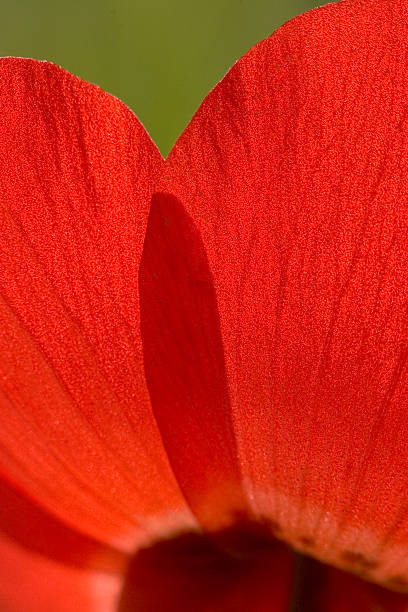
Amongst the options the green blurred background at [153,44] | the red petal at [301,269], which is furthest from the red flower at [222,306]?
the green blurred background at [153,44]

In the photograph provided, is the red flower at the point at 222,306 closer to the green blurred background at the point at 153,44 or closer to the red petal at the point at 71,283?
the red petal at the point at 71,283

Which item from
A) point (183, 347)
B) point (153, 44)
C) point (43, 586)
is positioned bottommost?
point (43, 586)

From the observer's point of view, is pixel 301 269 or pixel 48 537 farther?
pixel 48 537

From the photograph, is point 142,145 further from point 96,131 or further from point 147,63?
point 147,63

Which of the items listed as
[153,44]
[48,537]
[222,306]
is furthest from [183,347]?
[153,44]

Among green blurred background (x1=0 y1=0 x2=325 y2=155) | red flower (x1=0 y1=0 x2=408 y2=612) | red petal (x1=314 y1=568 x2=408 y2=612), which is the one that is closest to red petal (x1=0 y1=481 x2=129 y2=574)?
red flower (x1=0 y1=0 x2=408 y2=612)

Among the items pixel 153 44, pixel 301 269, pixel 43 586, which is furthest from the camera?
pixel 153 44

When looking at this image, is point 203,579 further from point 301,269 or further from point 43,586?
point 301,269

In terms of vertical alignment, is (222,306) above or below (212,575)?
above

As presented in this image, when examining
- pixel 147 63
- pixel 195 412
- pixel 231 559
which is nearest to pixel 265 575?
pixel 231 559
